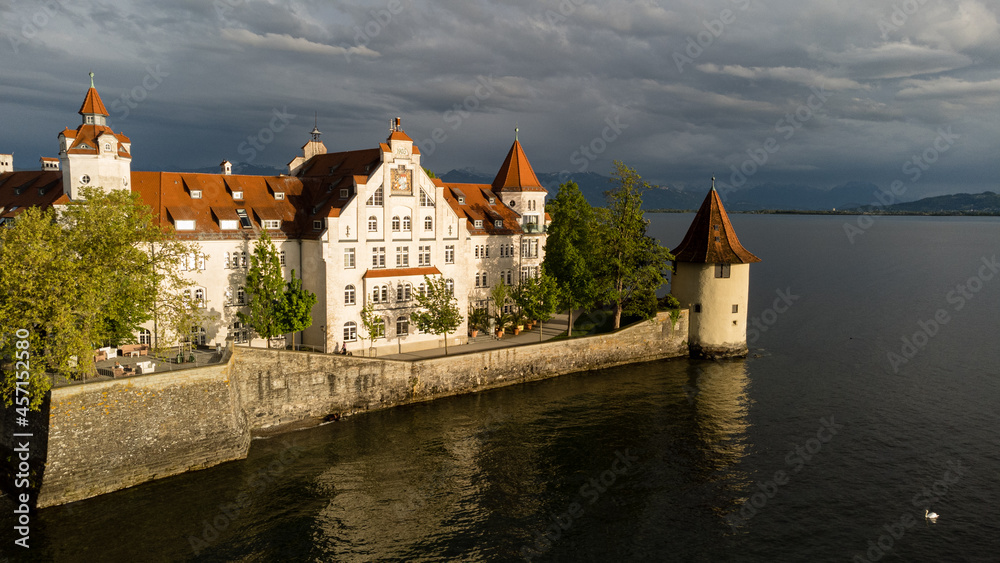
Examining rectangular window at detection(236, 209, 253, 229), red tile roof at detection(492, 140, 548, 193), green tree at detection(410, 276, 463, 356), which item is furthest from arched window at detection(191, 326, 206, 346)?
Result: red tile roof at detection(492, 140, 548, 193)

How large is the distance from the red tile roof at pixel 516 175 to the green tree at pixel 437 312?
20.8m

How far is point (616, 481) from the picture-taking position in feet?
137

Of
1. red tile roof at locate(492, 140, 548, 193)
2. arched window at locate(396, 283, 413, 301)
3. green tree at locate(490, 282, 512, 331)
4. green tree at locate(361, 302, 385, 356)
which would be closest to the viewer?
green tree at locate(361, 302, 385, 356)

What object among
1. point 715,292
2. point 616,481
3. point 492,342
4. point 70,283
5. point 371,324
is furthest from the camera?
point 715,292

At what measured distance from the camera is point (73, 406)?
1499 inches

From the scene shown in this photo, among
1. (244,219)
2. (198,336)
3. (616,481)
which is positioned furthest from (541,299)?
(198,336)

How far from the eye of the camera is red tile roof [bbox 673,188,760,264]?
7075cm

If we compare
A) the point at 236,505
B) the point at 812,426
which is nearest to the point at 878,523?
the point at 812,426

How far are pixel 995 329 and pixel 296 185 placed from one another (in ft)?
281

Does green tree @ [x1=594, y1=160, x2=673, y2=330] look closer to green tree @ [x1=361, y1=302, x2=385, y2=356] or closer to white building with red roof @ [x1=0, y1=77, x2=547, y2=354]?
white building with red roof @ [x1=0, y1=77, x2=547, y2=354]

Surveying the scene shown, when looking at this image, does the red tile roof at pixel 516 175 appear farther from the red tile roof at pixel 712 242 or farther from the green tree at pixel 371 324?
the green tree at pixel 371 324

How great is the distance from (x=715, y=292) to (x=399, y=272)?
33426 mm

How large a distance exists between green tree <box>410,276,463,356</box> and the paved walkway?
1.63 metres

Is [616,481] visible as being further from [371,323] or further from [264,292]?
[264,292]
